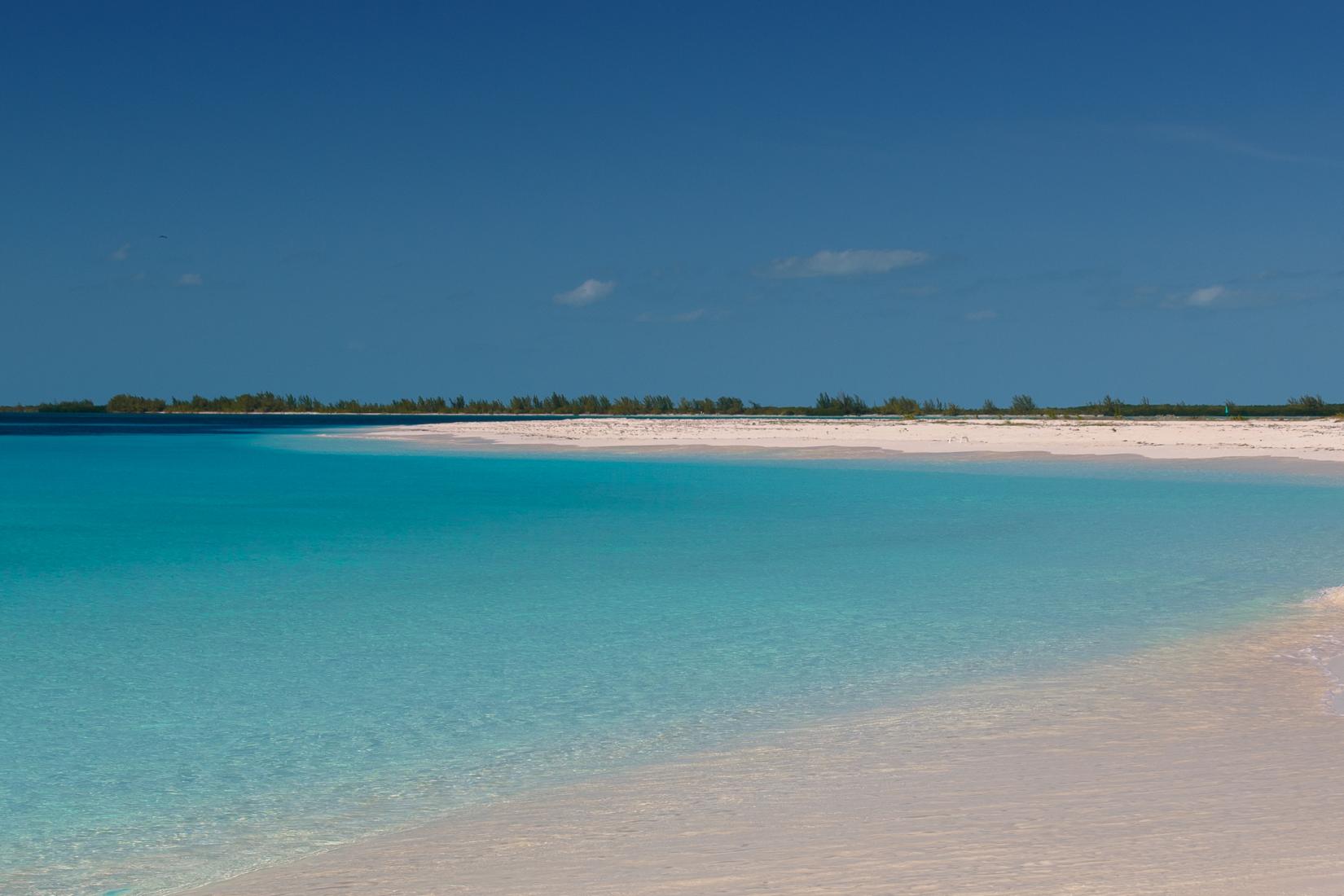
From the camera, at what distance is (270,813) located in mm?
4438

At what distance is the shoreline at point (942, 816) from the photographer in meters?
3.56

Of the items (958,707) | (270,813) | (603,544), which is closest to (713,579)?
(603,544)

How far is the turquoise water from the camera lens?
474cm

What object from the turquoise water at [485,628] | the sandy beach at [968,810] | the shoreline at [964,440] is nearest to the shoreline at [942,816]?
the sandy beach at [968,810]

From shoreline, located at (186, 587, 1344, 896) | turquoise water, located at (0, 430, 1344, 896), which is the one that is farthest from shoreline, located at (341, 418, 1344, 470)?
shoreline, located at (186, 587, 1344, 896)

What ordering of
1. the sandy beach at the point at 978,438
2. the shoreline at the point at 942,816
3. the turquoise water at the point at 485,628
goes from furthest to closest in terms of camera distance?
the sandy beach at the point at 978,438 → the turquoise water at the point at 485,628 → the shoreline at the point at 942,816

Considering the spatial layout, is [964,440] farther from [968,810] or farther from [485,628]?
[968,810]

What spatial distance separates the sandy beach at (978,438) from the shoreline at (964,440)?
0.04m

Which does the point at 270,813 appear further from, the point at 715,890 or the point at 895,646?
the point at 895,646

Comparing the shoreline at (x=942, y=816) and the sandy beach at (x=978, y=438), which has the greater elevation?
the sandy beach at (x=978, y=438)

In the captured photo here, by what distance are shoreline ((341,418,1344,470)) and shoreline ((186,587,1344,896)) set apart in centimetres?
2267

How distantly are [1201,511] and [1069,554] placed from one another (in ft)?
17.3

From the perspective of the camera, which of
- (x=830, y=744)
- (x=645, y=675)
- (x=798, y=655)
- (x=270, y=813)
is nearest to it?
(x=270, y=813)

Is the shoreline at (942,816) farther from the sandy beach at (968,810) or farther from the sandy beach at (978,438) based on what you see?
the sandy beach at (978,438)
